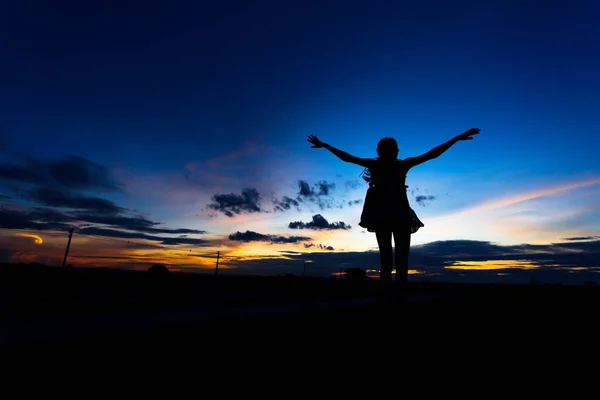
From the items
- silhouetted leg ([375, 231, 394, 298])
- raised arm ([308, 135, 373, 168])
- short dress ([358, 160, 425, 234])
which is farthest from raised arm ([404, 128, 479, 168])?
silhouetted leg ([375, 231, 394, 298])

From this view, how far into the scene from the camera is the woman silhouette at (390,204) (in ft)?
13.3

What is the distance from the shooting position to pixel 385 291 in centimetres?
401

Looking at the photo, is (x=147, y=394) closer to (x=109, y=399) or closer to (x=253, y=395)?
(x=109, y=399)

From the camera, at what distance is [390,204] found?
4109 millimetres

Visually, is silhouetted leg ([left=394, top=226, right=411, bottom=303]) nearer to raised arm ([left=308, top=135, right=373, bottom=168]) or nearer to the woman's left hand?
raised arm ([left=308, top=135, right=373, bottom=168])

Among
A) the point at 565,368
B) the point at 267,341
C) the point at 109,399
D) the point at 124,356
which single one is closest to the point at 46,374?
the point at 124,356

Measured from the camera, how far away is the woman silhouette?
13.3 feet

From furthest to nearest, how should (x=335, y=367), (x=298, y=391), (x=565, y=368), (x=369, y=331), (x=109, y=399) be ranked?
(x=369, y=331) < (x=565, y=368) < (x=335, y=367) < (x=298, y=391) < (x=109, y=399)

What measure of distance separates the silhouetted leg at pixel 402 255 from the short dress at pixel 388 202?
96 mm

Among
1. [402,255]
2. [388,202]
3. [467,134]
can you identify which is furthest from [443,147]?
[402,255]

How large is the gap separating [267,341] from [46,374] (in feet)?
3.83

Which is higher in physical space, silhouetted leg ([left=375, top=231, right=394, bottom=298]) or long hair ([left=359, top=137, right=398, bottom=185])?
long hair ([left=359, top=137, right=398, bottom=185])

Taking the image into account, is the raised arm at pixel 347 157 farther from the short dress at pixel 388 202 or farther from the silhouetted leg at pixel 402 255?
the silhouetted leg at pixel 402 255

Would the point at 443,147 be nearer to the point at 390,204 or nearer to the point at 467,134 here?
the point at 467,134
